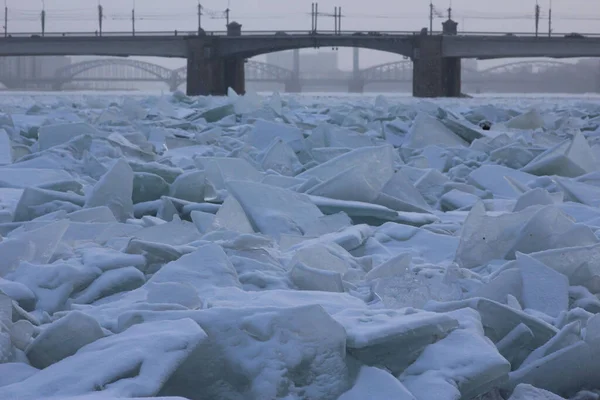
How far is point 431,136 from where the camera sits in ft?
19.5

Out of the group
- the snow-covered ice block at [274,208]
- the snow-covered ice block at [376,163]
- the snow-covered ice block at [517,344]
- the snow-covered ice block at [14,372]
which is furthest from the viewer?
the snow-covered ice block at [376,163]

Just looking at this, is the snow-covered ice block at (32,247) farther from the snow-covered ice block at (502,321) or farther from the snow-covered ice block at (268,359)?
the snow-covered ice block at (502,321)

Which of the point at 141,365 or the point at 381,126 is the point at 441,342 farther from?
the point at 381,126

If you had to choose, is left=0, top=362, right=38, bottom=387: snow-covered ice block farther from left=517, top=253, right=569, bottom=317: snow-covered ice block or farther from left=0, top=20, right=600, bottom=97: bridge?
left=0, top=20, right=600, bottom=97: bridge

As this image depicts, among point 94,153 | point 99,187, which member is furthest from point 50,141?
point 99,187

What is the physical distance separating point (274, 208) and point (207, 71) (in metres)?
43.3

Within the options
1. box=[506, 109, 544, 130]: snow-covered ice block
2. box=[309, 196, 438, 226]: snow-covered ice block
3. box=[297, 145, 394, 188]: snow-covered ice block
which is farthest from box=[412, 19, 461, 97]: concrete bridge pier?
box=[309, 196, 438, 226]: snow-covered ice block

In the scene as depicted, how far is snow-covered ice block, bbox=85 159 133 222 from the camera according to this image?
10.3 ft

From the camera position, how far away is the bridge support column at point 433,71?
140 feet

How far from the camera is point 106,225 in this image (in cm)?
269

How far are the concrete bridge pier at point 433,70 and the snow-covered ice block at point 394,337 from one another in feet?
135

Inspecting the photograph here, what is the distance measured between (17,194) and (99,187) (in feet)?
2.25

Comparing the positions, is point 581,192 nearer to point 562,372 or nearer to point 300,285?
point 300,285

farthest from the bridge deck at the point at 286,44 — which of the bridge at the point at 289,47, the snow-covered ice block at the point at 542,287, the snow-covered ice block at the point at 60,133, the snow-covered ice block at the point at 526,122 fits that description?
the snow-covered ice block at the point at 542,287
